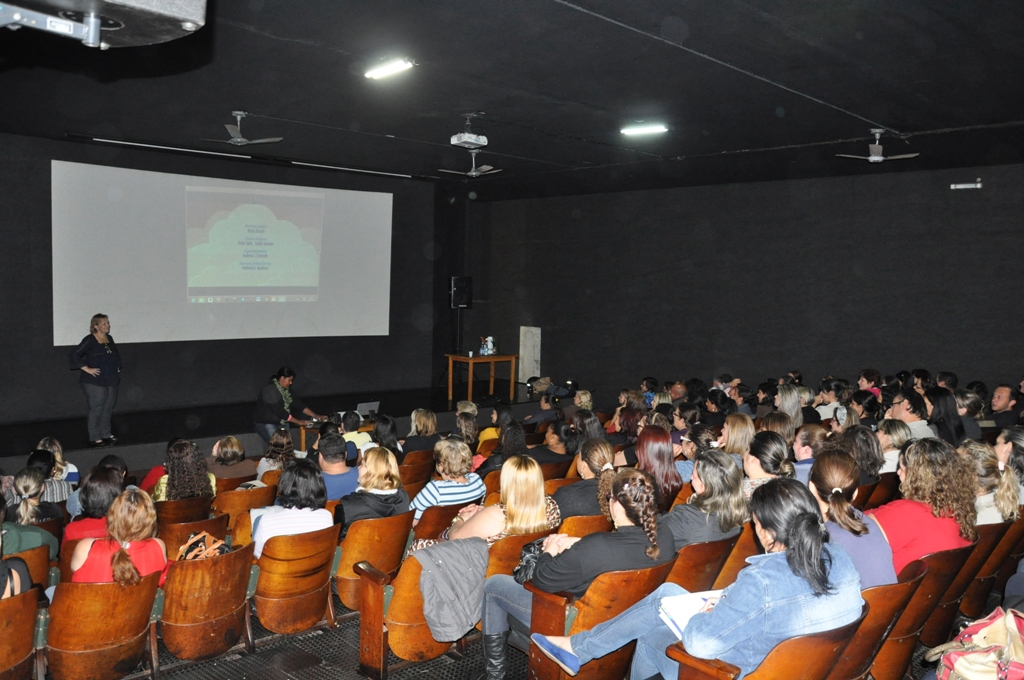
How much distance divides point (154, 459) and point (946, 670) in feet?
26.1

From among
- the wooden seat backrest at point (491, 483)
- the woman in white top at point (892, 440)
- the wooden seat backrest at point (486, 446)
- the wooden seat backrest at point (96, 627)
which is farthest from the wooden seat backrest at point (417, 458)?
the woman in white top at point (892, 440)

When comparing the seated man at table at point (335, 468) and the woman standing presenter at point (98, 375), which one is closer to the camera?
the seated man at table at point (335, 468)

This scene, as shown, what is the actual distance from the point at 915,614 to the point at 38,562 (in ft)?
11.9

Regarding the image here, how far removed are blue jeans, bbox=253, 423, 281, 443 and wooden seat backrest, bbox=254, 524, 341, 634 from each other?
17.1 ft

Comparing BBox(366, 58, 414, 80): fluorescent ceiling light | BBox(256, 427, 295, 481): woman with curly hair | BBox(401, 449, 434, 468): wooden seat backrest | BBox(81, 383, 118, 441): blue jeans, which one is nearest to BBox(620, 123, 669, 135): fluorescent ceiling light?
BBox(366, 58, 414, 80): fluorescent ceiling light

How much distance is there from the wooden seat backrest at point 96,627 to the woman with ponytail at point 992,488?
368 centimetres

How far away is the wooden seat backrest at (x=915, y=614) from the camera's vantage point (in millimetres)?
2949

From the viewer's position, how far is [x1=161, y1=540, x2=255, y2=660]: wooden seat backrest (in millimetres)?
3233

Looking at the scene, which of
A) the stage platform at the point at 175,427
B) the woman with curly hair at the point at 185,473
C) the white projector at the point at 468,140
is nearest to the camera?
the woman with curly hair at the point at 185,473

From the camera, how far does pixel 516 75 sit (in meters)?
5.90

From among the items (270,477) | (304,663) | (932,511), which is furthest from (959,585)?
(270,477)

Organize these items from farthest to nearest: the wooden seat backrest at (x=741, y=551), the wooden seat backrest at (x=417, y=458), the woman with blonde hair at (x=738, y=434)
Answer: the wooden seat backrest at (x=417, y=458)
the woman with blonde hair at (x=738, y=434)
the wooden seat backrest at (x=741, y=551)

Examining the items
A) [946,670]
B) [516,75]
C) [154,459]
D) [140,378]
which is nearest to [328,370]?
[140,378]

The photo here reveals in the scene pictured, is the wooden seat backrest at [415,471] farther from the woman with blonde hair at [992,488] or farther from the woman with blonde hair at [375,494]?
the woman with blonde hair at [992,488]
